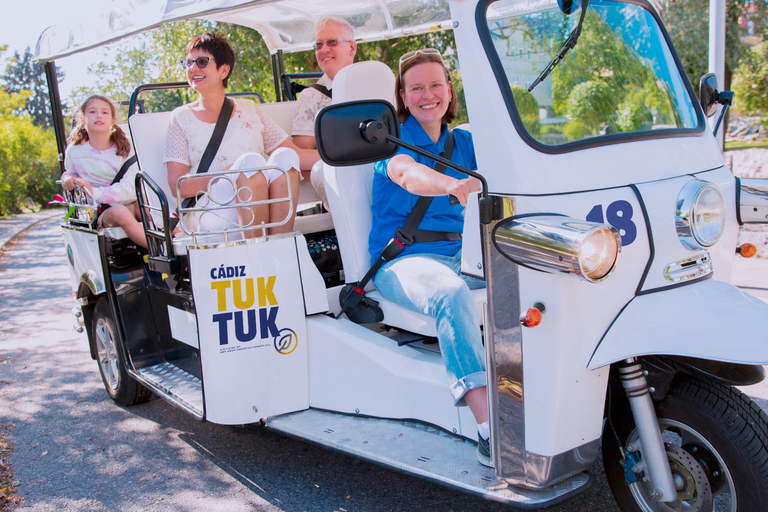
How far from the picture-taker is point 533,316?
2.31m

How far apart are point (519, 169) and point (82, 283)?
12.3 ft

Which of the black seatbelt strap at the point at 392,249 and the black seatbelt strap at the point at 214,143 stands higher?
the black seatbelt strap at the point at 214,143

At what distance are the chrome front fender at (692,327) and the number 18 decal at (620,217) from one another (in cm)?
21

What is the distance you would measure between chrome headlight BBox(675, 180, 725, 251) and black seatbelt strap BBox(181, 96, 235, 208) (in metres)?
2.83

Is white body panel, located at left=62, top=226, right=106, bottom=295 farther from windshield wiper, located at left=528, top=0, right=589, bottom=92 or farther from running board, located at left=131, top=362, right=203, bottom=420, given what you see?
windshield wiper, located at left=528, top=0, right=589, bottom=92

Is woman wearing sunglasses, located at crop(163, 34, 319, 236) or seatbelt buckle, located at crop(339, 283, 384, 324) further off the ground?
woman wearing sunglasses, located at crop(163, 34, 319, 236)

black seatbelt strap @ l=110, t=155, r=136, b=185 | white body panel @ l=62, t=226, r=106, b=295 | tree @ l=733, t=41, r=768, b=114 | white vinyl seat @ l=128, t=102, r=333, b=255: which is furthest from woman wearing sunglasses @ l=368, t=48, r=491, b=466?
tree @ l=733, t=41, r=768, b=114

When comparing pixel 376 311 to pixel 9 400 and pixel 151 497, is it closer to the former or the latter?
pixel 151 497

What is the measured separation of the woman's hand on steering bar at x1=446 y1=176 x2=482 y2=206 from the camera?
2.57m

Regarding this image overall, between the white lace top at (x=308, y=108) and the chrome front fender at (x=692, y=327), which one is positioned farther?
the white lace top at (x=308, y=108)

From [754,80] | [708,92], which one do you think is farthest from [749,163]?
[754,80]

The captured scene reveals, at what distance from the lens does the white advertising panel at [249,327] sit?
330 centimetres

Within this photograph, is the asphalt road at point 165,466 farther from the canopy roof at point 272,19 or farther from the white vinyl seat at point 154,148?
the canopy roof at point 272,19

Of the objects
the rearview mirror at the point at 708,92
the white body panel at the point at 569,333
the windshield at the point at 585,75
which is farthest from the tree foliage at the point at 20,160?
the white body panel at the point at 569,333
